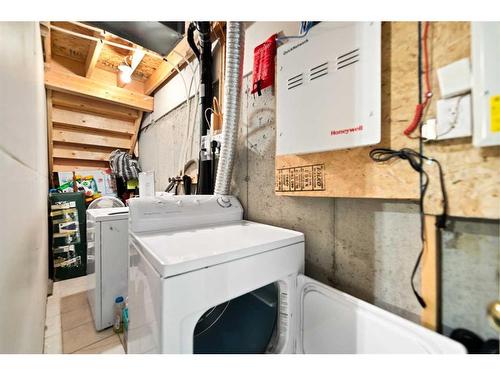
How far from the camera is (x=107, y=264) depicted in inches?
66.4

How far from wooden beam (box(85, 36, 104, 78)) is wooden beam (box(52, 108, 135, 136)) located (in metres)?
0.60

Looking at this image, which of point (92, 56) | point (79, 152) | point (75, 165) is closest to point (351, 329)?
point (92, 56)

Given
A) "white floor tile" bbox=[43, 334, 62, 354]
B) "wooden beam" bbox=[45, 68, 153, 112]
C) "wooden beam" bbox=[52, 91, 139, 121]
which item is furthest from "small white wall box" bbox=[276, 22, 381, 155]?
"wooden beam" bbox=[52, 91, 139, 121]

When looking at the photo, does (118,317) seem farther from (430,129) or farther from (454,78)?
(454,78)

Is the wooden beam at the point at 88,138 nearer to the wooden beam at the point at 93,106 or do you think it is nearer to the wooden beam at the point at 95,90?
the wooden beam at the point at 93,106

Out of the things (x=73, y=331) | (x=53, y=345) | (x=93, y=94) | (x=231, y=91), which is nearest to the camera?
(x=231, y=91)

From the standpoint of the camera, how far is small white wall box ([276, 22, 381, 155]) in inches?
28.8

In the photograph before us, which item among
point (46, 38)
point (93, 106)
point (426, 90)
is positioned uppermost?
point (46, 38)

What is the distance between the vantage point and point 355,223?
917 mm

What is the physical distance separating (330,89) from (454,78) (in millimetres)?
367

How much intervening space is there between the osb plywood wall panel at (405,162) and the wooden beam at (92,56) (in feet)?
8.86
